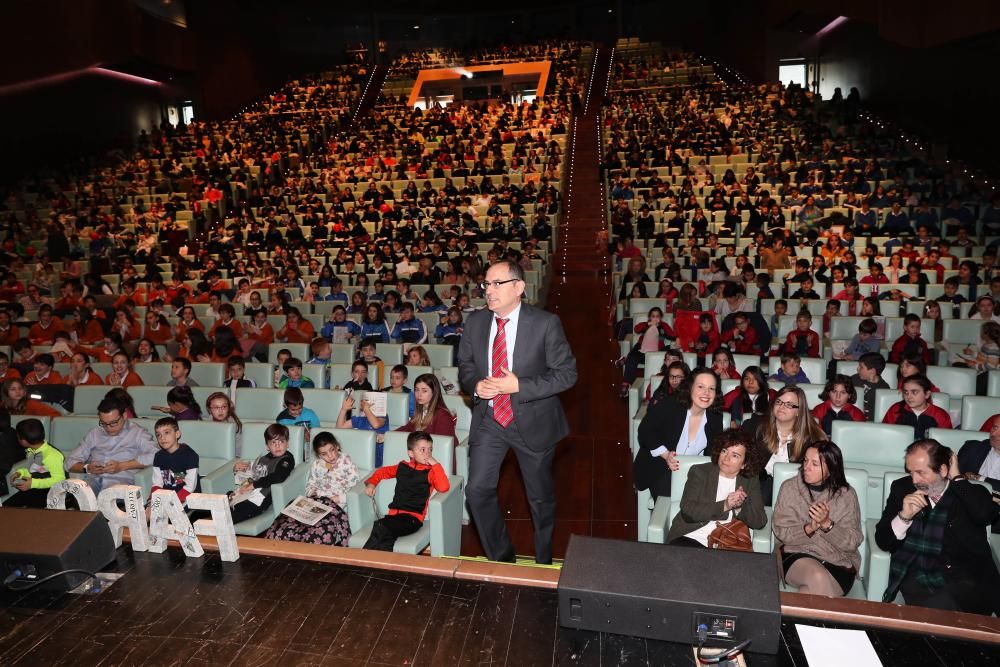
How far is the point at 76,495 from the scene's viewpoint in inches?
115

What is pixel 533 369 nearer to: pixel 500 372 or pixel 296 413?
pixel 500 372

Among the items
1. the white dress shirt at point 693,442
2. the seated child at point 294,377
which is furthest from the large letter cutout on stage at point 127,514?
the seated child at point 294,377

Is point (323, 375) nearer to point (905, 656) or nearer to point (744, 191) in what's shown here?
point (905, 656)

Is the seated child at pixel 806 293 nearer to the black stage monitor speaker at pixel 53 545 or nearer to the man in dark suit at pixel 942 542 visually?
the man in dark suit at pixel 942 542

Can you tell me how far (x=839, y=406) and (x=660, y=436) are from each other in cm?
121

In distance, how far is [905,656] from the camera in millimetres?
2051

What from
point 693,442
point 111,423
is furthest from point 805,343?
point 111,423

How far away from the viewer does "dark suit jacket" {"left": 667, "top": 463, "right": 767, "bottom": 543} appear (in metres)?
3.18

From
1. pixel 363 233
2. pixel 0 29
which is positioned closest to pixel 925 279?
pixel 363 233

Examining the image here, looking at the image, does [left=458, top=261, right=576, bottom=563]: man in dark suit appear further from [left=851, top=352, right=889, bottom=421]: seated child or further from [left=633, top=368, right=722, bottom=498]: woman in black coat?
[left=851, top=352, right=889, bottom=421]: seated child

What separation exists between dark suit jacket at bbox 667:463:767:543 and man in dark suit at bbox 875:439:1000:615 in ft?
1.78

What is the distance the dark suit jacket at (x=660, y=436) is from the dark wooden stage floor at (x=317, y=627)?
4.86ft

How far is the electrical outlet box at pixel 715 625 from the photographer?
6.63 ft

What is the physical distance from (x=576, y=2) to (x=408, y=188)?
17238mm
